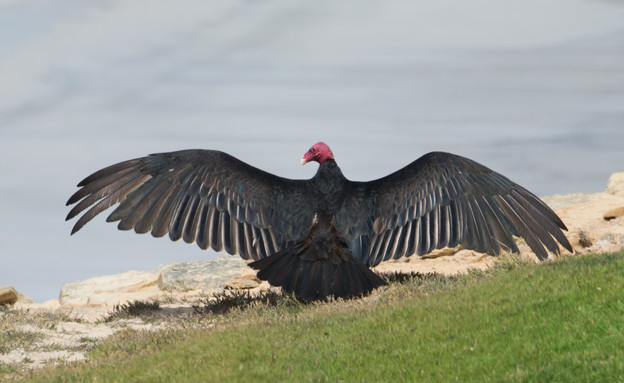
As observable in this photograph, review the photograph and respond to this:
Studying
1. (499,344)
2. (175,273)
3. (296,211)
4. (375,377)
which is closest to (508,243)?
(296,211)

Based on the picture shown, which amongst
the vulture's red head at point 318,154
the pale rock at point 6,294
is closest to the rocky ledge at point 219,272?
the pale rock at point 6,294

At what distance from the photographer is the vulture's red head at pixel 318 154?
13281 mm

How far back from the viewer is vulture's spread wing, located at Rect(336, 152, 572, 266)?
12602mm

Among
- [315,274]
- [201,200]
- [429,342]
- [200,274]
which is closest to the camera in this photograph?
[429,342]

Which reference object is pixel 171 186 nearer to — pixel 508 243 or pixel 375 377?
pixel 508 243

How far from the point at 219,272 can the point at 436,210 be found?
1028 centimetres

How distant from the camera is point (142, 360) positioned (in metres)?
8.93

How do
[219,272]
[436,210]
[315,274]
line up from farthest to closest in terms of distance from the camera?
[219,272] < [436,210] < [315,274]

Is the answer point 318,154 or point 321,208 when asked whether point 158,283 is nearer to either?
point 318,154

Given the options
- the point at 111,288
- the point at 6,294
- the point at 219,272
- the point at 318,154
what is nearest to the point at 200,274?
the point at 219,272

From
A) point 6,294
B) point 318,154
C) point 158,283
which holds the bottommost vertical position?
point 158,283

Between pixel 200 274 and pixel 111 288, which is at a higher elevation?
pixel 200 274

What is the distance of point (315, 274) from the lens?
1170cm

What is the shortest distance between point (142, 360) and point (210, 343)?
33.1 inches
